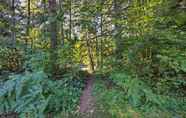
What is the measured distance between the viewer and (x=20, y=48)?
22.8ft

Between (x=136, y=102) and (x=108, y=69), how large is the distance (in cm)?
215

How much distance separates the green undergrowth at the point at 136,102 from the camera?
4.51 meters

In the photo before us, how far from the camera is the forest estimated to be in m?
4.88

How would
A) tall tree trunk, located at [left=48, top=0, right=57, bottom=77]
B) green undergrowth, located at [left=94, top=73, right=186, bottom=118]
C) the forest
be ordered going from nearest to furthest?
green undergrowth, located at [left=94, top=73, right=186, bottom=118] → the forest → tall tree trunk, located at [left=48, top=0, right=57, bottom=77]

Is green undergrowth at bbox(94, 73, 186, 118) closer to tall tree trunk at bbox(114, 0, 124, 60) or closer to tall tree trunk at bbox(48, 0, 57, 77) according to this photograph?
tall tree trunk at bbox(114, 0, 124, 60)

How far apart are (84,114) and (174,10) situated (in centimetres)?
423

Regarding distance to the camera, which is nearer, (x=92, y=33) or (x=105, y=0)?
(x=105, y=0)

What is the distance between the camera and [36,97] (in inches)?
202

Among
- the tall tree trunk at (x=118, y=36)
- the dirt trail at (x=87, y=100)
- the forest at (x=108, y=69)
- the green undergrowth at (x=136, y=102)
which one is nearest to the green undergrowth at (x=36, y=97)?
the forest at (x=108, y=69)

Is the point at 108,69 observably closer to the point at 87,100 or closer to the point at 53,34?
A: the point at 87,100

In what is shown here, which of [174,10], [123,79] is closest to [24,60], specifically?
[123,79]

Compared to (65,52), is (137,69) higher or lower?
lower

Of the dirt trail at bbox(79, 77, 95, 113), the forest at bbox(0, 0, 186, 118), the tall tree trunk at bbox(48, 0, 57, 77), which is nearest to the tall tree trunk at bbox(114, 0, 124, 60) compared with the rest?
the forest at bbox(0, 0, 186, 118)

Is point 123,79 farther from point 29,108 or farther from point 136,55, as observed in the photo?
point 29,108
